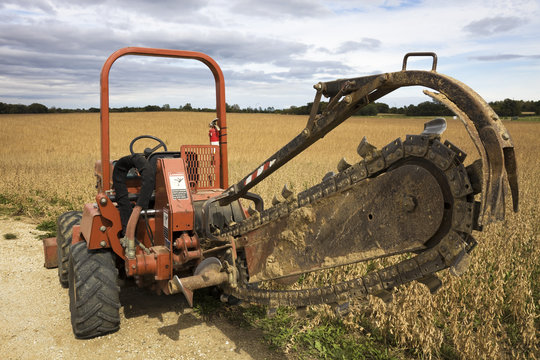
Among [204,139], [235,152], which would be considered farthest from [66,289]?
[204,139]

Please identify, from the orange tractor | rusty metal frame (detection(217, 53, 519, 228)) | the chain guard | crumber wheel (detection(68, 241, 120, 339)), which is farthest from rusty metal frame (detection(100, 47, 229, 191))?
rusty metal frame (detection(217, 53, 519, 228))

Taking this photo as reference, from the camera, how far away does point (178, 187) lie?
3.64m

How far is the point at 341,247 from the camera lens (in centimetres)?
238

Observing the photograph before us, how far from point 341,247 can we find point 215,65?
9.57 feet

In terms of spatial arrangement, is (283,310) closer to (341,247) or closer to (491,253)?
(341,247)

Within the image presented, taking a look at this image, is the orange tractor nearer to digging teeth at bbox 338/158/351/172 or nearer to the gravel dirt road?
digging teeth at bbox 338/158/351/172

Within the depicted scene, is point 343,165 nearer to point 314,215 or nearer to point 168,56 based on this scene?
point 314,215

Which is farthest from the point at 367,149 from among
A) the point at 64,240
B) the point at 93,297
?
the point at 64,240

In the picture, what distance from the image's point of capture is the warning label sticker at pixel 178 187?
362 cm

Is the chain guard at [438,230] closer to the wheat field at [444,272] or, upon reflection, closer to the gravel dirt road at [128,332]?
the wheat field at [444,272]

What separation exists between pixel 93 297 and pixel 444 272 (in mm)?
3457

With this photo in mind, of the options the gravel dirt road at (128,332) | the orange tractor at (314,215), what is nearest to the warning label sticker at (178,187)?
the orange tractor at (314,215)

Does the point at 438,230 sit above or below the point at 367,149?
below

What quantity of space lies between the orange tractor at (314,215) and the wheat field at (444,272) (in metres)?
0.42
